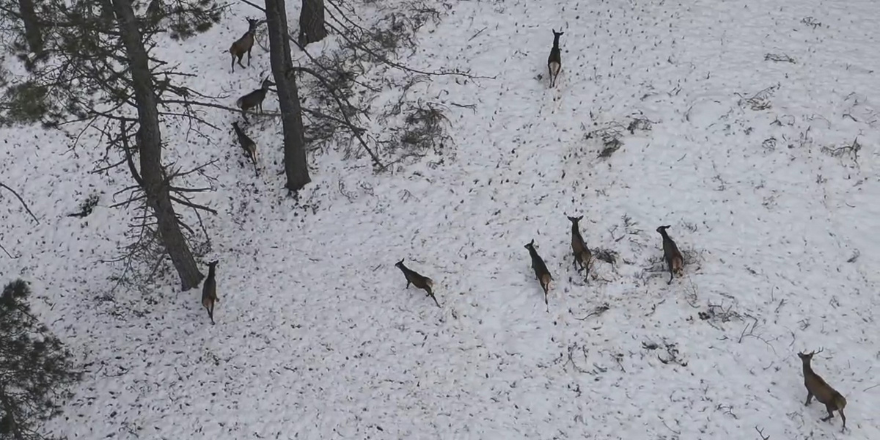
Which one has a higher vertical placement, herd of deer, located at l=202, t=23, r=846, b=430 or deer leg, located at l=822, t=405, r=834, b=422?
herd of deer, located at l=202, t=23, r=846, b=430

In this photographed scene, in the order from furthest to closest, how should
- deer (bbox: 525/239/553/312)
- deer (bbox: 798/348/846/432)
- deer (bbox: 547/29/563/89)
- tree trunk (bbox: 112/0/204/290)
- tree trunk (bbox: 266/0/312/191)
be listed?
deer (bbox: 547/29/563/89)
tree trunk (bbox: 266/0/312/191)
deer (bbox: 525/239/553/312)
tree trunk (bbox: 112/0/204/290)
deer (bbox: 798/348/846/432)

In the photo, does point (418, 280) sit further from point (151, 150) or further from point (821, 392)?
point (821, 392)

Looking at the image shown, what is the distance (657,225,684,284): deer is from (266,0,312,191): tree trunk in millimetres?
8424

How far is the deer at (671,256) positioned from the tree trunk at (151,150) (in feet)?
32.5

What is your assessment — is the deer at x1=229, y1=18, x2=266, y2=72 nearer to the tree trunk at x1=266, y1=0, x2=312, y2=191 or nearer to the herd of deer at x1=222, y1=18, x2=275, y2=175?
the herd of deer at x1=222, y1=18, x2=275, y2=175

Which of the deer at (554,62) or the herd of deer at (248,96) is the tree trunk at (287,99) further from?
the deer at (554,62)

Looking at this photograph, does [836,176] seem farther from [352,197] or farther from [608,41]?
[352,197]

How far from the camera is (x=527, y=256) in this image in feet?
42.9

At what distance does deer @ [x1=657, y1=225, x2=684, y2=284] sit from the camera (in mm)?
11812

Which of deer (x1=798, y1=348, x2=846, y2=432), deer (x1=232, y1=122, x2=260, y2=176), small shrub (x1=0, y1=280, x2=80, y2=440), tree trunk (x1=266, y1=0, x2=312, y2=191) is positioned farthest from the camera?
deer (x1=232, y1=122, x2=260, y2=176)

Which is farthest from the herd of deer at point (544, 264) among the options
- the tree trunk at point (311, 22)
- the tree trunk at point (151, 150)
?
the tree trunk at point (311, 22)

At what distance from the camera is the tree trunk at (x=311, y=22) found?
1780 cm

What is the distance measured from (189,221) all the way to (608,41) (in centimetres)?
1228

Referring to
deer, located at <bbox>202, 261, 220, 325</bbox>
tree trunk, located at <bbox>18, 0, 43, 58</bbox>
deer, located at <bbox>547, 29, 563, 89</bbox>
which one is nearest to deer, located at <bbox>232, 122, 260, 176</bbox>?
deer, located at <bbox>202, 261, 220, 325</bbox>
